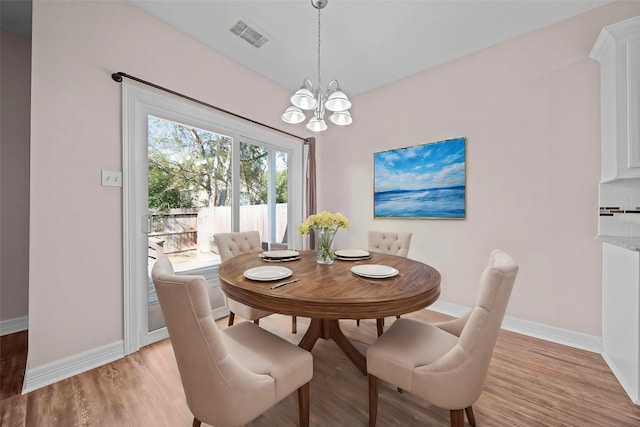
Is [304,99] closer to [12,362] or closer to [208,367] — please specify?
[208,367]

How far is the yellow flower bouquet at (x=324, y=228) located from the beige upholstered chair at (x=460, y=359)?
2.29ft

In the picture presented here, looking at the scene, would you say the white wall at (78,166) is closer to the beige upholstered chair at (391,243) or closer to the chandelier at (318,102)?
the chandelier at (318,102)

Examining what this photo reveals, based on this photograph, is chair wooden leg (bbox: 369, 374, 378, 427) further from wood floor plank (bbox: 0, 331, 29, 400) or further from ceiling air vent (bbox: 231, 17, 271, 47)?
ceiling air vent (bbox: 231, 17, 271, 47)

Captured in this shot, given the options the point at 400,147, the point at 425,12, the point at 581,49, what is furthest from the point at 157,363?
the point at 581,49

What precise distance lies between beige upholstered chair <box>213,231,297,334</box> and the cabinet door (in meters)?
2.89

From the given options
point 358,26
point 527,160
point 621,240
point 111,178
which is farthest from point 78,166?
point 621,240

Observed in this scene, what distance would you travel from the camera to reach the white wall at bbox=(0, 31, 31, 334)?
2.18 meters

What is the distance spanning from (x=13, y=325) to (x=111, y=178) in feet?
5.89

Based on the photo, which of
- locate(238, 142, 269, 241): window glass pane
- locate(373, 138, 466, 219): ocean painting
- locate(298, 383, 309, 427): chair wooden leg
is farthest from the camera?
locate(238, 142, 269, 241): window glass pane

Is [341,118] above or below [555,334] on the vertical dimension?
above

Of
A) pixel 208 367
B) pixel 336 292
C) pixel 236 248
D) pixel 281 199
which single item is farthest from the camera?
pixel 281 199

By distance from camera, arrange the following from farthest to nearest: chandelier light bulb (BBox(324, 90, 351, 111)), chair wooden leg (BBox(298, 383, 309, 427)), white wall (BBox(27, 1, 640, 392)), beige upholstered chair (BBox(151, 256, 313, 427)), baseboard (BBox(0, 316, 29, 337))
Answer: baseboard (BBox(0, 316, 29, 337)), chandelier light bulb (BBox(324, 90, 351, 111)), white wall (BBox(27, 1, 640, 392)), chair wooden leg (BBox(298, 383, 309, 427)), beige upholstered chair (BBox(151, 256, 313, 427))

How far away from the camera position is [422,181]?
115 inches

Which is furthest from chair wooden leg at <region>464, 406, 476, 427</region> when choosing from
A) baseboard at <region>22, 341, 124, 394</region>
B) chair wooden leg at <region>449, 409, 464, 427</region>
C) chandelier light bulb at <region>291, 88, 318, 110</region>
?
baseboard at <region>22, 341, 124, 394</region>
